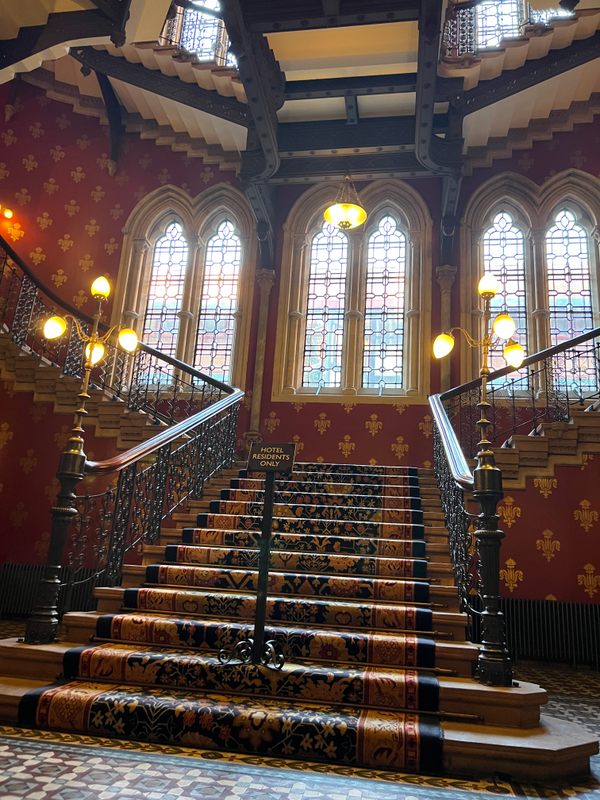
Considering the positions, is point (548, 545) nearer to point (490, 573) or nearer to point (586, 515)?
point (586, 515)

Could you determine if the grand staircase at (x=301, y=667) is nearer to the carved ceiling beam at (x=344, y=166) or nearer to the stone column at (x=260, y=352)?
the stone column at (x=260, y=352)

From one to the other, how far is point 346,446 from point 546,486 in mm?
3120

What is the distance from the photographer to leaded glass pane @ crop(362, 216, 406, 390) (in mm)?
9344

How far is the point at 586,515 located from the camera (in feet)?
20.8

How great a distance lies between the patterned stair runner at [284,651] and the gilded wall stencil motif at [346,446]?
3.04 m

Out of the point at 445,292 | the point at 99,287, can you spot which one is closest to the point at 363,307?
the point at 445,292

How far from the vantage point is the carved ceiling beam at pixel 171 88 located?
8680 millimetres

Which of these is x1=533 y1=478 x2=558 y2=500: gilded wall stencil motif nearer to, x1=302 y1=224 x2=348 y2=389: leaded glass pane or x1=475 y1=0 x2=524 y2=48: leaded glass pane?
x1=302 y1=224 x2=348 y2=389: leaded glass pane

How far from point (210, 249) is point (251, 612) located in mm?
7325

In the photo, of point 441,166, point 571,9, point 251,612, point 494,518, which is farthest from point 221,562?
point 571,9

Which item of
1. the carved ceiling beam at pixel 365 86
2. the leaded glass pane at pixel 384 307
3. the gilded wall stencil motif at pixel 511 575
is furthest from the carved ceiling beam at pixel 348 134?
the gilded wall stencil motif at pixel 511 575

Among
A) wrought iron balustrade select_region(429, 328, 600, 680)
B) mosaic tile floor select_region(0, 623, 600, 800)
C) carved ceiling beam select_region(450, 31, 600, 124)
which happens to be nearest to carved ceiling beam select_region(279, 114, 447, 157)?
carved ceiling beam select_region(450, 31, 600, 124)

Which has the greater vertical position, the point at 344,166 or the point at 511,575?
the point at 344,166

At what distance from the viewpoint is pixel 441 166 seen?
8.22m
